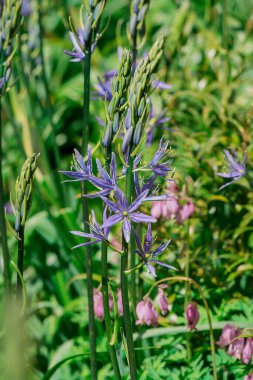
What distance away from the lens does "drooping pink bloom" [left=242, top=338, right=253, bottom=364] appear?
1.99 metres

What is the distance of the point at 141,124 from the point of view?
1.52 meters

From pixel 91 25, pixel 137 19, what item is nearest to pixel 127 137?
pixel 91 25

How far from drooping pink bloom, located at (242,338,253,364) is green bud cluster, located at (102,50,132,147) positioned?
864 millimetres

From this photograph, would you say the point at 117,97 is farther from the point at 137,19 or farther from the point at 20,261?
the point at 137,19

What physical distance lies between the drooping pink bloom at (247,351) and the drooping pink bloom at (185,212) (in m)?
0.58

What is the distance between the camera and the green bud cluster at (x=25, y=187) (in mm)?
1697

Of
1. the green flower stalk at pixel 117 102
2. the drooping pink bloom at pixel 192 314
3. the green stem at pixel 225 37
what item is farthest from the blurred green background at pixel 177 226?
the green flower stalk at pixel 117 102

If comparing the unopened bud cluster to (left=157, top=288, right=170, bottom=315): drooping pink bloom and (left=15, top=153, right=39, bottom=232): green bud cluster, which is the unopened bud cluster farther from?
(left=157, top=288, right=170, bottom=315): drooping pink bloom

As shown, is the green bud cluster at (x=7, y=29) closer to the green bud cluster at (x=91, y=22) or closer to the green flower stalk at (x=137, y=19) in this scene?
the green bud cluster at (x=91, y=22)

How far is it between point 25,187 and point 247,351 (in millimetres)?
928

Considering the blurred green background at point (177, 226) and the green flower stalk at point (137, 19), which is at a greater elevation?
the green flower stalk at point (137, 19)

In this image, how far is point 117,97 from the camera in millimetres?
1611

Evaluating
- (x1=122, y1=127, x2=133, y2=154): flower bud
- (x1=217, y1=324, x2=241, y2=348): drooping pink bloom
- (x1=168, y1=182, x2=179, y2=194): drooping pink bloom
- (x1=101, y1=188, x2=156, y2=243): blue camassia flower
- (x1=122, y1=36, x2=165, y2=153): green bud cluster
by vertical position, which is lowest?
(x1=217, y1=324, x2=241, y2=348): drooping pink bloom

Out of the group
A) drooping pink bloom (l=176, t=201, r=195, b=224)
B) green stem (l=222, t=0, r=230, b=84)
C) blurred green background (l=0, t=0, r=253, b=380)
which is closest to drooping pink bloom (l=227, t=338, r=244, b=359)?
blurred green background (l=0, t=0, r=253, b=380)
